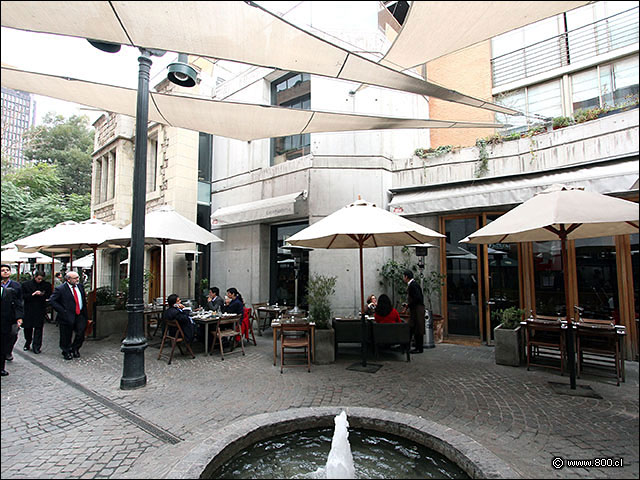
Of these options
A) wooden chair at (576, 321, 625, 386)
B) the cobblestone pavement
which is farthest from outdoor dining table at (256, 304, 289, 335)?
wooden chair at (576, 321, 625, 386)

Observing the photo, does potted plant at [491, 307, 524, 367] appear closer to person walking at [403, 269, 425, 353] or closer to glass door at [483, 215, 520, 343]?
person walking at [403, 269, 425, 353]

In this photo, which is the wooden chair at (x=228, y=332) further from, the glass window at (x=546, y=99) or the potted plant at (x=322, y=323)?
the glass window at (x=546, y=99)

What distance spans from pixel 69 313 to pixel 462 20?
7783 millimetres

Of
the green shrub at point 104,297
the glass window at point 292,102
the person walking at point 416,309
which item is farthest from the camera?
the glass window at point 292,102

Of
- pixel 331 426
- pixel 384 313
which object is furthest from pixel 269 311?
pixel 331 426

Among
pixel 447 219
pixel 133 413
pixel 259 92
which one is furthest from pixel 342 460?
pixel 259 92

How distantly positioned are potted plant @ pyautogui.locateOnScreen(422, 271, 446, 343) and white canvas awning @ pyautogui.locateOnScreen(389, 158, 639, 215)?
65.3 inches

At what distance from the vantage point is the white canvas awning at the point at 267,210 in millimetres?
8617

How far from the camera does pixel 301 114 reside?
5777 mm

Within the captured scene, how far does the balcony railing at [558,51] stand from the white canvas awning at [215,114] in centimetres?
523

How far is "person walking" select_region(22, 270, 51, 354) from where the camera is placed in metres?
6.77

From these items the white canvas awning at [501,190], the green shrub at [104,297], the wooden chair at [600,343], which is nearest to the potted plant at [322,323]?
the white canvas awning at [501,190]

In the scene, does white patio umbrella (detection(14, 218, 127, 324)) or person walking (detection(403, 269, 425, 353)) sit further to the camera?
person walking (detection(403, 269, 425, 353))

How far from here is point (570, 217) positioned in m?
4.01
